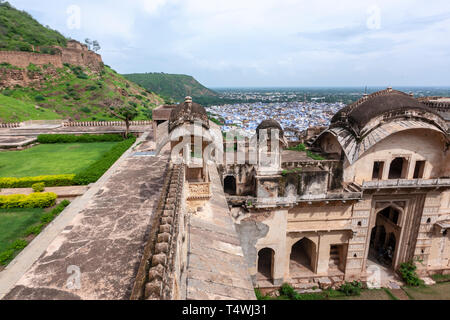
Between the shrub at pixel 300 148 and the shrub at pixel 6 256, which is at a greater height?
the shrub at pixel 300 148

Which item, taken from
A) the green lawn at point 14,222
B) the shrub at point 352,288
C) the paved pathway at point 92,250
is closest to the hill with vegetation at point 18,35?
the green lawn at point 14,222

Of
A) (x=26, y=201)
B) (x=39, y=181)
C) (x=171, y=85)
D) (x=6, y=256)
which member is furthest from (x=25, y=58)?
(x=171, y=85)

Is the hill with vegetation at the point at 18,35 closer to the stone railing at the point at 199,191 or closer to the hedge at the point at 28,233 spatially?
the hedge at the point at 28,233

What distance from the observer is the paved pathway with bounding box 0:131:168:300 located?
5.39m

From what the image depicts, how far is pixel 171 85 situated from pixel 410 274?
13476cm

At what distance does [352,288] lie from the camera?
568 inches

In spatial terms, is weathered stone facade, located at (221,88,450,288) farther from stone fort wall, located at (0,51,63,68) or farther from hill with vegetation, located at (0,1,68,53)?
hill with vegetation, located at (0,1,68,53)

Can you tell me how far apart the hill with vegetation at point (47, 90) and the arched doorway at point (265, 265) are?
29452 mm

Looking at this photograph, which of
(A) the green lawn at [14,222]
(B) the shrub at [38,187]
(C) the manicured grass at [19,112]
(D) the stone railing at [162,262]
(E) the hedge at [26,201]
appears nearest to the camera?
(D) the stone railing at [162,262]

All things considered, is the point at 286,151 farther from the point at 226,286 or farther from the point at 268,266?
the point at 226,286

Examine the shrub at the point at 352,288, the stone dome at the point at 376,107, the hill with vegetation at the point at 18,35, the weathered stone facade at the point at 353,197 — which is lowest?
the shrub at the point at 352,288

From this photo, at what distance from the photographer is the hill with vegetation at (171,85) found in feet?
416

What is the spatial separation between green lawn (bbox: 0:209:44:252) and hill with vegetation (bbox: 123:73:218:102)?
11131 cm

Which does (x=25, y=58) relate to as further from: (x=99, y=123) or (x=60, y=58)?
(x=99, y=123)
